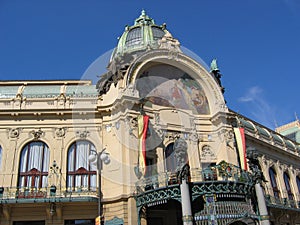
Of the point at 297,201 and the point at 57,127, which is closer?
the point at 57,127

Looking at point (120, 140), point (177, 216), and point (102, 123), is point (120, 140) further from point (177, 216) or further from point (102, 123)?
point (177, 216)

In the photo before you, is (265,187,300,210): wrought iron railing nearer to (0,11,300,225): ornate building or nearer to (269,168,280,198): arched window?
(269,168,280,198): arched window

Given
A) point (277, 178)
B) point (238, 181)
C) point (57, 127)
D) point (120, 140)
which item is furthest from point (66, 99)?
point (277, 178)

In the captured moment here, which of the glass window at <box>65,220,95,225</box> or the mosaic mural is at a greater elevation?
the mosaic mural

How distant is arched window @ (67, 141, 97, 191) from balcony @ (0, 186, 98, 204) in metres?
0.40

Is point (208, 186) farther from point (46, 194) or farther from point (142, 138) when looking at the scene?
point (46, 194)

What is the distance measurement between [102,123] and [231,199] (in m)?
10.1

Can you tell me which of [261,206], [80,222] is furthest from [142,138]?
[261,206]

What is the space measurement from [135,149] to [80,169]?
4075mm

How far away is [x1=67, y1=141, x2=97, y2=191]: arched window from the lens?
21.0 metres

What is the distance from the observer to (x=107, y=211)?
1964cm

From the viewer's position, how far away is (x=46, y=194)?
19.7m

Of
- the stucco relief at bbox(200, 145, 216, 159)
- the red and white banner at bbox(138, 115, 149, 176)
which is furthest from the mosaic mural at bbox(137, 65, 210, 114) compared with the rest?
the stucco relief at bbox(200, 145, 216, 159)

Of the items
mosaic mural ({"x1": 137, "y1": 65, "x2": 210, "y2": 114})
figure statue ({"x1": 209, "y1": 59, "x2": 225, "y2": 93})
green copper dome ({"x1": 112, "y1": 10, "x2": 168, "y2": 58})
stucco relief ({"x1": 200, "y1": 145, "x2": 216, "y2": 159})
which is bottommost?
stucco relief ({"x1": 200, "y1": 145, "x2": 216, "y2": 159})
